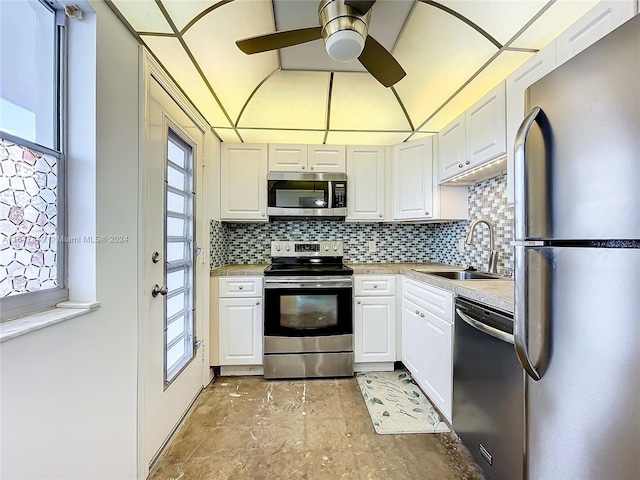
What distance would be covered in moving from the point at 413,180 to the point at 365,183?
0.45m

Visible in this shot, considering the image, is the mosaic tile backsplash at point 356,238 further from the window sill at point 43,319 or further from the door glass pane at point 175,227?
the window sill at point 43,319

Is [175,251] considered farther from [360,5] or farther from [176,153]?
[360,5]

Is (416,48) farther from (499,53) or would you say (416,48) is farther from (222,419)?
(222,419)

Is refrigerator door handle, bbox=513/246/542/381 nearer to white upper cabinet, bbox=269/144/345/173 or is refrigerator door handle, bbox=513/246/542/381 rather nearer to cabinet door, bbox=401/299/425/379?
cabinet door, bbox=401/299/425/379

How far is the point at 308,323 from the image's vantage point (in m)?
2.27

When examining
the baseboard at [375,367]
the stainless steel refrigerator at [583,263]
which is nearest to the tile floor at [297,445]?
the baseboard at [375,367]

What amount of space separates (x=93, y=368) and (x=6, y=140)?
82 cm

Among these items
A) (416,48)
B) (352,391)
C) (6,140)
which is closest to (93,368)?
(6,140)

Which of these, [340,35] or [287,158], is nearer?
[340,35]

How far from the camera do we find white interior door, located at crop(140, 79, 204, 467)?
1.33 meters

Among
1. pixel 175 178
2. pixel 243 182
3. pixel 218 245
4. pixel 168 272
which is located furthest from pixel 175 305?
pixel 243 182

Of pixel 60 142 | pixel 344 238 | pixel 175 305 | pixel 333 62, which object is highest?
pixel 333 62

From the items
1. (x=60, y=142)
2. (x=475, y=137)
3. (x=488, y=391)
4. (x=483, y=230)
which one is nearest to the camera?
(x=60, y=142)

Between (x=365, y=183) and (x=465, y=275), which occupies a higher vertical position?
(x=365, y=183)
